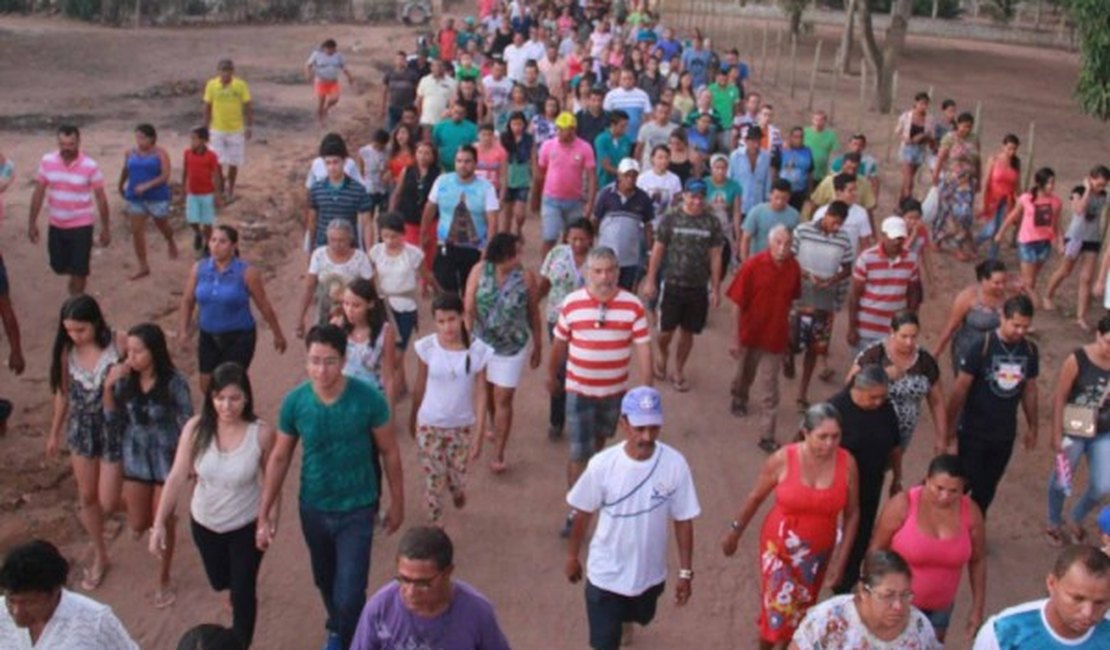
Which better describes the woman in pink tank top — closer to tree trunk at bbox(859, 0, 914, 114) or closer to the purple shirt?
Result: the purple shirt

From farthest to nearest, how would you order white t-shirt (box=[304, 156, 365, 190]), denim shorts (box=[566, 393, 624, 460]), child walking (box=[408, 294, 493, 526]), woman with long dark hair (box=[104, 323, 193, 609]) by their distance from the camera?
1. white t-shirt (box=[304, 156, 365, 190])
2. denim shorts (box=[566, 393, 624, 460])
3. child walking (box=[408, 294, 493, 526])
4. woman with long dark hair (box=[104, 323, 193, 609])

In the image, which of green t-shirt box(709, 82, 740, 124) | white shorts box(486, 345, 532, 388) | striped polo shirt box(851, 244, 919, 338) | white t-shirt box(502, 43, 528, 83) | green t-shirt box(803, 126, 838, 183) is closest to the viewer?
white shorts box(486, 345, 532, 388)

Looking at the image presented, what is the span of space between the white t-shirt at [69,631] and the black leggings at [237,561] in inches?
61.1

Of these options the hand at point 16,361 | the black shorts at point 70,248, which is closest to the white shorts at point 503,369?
the hand at point 16,361

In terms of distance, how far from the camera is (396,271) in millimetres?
8289

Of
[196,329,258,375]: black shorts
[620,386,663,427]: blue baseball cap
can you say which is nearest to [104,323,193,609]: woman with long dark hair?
[196,329,258,375]: black shorts

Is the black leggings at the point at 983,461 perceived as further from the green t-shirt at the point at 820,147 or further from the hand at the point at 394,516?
the green t-shirt at the point at 820,147

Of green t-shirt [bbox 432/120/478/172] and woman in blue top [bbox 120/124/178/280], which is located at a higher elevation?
green t-shirt [bbox 432/120/478/172]

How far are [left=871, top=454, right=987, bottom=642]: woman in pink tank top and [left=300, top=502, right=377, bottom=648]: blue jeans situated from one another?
2.39 meters

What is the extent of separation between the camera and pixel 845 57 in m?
30.9

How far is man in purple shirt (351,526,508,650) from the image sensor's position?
4148 mm

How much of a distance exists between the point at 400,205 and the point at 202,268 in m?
2.95

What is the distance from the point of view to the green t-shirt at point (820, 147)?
1310cm

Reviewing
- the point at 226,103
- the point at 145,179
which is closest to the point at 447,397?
the point at 145,179
